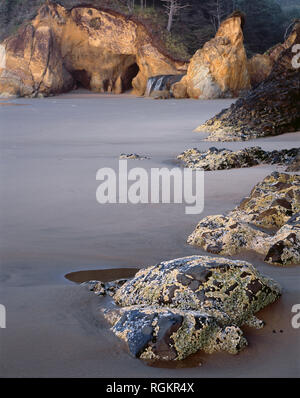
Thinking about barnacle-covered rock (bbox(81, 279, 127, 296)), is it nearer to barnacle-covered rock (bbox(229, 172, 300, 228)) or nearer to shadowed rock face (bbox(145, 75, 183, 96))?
barnacle-covered rock (bbox(229, 172, 300, 228))

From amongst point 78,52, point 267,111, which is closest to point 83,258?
point 267,111

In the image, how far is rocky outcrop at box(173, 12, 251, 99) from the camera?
65.0ft

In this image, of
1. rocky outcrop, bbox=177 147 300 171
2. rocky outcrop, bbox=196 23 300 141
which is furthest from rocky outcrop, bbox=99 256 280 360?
rocky outcrop, bbox=196 23 300 141

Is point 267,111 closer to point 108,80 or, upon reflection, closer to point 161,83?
point 161,83

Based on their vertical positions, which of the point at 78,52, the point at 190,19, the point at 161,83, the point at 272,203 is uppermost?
the point at 190,19

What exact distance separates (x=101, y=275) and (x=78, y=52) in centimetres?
2637

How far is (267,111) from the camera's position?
29.9ft

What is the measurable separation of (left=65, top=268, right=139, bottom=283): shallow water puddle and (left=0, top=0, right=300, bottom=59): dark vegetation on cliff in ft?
76.8

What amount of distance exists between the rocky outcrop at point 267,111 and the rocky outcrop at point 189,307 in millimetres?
6234

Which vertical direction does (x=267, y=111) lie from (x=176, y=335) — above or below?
above

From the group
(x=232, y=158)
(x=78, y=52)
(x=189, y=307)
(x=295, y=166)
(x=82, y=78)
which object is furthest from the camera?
(x=82, y=78)

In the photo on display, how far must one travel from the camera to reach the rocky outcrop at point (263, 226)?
9.32ft

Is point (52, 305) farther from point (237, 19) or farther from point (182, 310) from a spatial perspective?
point (237, 19)

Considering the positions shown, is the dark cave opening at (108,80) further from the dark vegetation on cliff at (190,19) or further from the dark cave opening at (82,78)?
the dark vegetation on cliff at (190,19)
